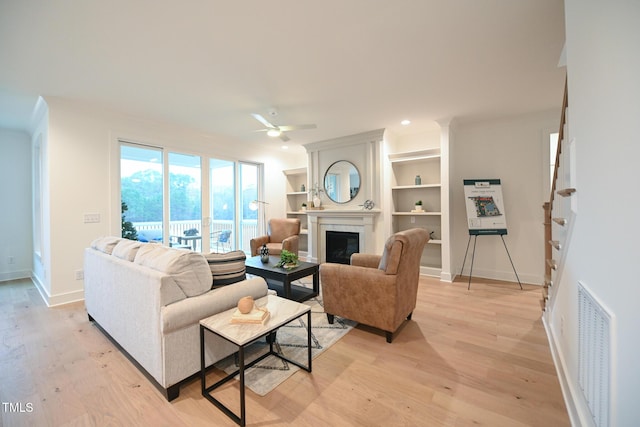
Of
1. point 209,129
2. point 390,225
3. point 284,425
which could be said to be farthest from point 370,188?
point 284,425

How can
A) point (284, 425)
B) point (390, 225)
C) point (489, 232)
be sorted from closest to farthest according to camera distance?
point (284, 425), point (489, 232), point (390, 225)

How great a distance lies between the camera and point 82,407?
1678 millimetres

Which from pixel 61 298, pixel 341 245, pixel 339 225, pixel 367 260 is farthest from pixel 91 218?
pixel 341 245

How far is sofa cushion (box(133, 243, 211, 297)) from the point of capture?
5.86 ft

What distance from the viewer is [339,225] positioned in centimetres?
532

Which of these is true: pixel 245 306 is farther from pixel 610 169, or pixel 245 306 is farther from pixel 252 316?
pixel 610 169

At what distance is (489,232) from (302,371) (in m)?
3.57

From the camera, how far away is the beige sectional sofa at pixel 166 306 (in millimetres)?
1702

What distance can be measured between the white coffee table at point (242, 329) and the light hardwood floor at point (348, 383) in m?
0.07

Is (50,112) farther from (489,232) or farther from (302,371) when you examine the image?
(489,232)

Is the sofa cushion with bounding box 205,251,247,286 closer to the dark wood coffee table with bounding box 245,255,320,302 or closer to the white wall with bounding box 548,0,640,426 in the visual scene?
the dark wood coffee table with bounding box 245,255,320,302

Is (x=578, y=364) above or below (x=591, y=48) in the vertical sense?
below

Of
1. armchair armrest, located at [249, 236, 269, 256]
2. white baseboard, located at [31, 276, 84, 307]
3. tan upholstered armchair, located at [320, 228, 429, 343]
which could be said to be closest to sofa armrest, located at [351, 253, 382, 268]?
tan upholstered armchair, located at [320, 228, 429, 343]

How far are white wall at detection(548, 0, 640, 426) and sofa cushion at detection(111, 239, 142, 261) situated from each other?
9.40 ft
